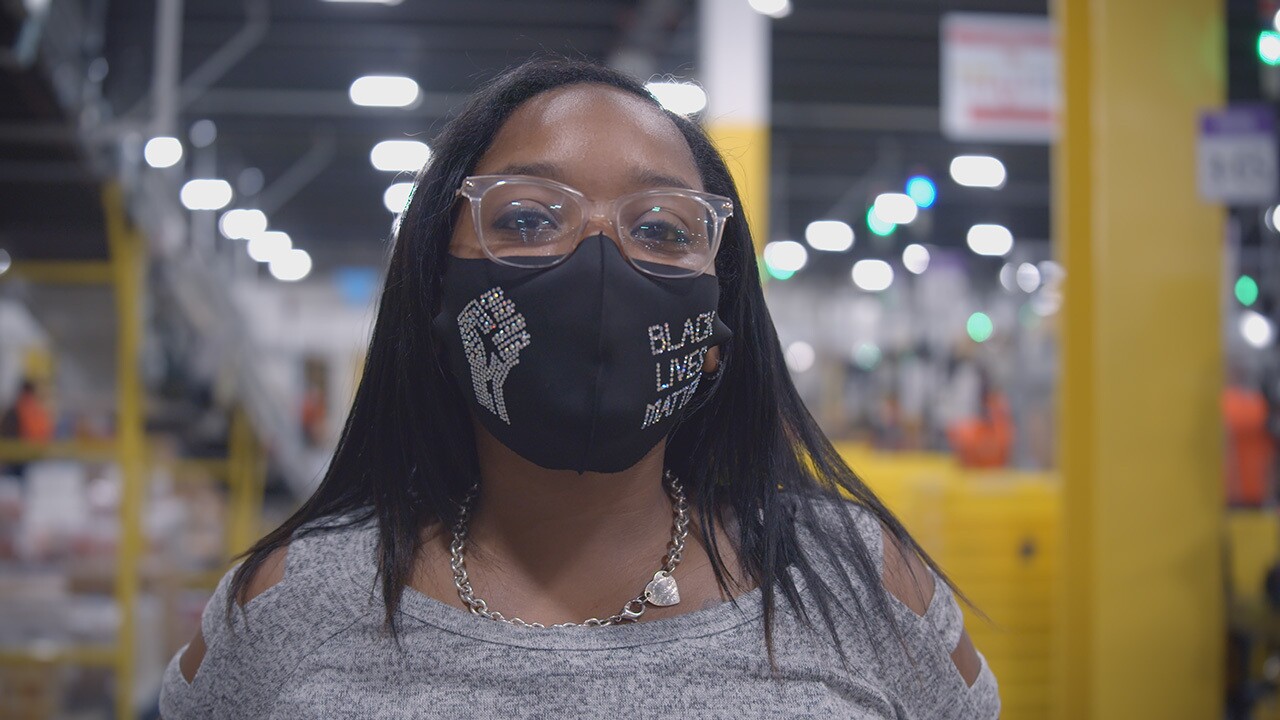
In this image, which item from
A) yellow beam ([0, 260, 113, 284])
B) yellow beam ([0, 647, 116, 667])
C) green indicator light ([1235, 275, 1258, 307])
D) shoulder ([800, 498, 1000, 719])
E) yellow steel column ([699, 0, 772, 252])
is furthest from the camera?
green indicator light ([1235, 275, 1258, 307])

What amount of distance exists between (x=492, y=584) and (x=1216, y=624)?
4.04 meters

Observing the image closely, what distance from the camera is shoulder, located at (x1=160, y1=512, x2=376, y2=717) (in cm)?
146

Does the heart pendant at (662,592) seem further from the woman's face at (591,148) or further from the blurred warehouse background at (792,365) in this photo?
the blurred warehouse background at (792,365)

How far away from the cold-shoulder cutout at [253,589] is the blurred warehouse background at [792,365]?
17.5 inches

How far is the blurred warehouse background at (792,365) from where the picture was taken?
4566mm

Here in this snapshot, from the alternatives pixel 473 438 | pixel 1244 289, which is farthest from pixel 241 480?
pixel 1244 289

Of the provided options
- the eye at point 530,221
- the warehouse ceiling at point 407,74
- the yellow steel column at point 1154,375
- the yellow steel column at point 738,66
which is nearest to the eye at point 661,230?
the eye at point 530,221

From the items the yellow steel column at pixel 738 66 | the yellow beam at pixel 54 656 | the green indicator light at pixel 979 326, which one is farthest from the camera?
the green indicator light at pixel 979 326

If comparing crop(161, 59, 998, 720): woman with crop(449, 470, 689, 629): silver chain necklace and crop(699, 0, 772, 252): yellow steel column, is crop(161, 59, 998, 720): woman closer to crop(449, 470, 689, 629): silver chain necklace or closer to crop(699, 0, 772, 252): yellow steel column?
crop(449, 470, 689, 629): silver chain necklace

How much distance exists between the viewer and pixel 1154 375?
15.1ft

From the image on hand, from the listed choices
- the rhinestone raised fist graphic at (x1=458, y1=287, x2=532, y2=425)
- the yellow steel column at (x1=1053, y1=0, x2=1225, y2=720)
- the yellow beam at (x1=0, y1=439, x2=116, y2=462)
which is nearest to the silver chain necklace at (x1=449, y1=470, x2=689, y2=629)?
the rhinestone raised fist graphic at (x1=458, y1=287, x2=532, y2=425)

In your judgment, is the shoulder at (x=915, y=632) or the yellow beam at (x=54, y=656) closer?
the shoulder at (x=915, y=632)

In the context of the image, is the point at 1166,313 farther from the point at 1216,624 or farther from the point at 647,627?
the point at 647,627

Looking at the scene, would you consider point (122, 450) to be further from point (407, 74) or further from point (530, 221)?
point (407, 74)
